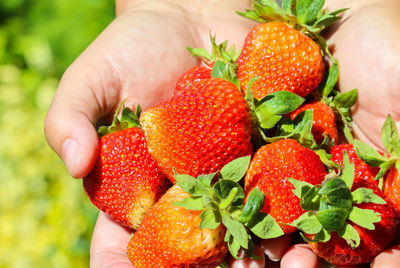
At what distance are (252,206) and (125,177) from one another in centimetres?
43

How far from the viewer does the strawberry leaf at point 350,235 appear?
136 centimetres

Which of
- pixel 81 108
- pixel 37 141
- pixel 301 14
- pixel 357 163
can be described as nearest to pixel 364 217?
pixel 357 163

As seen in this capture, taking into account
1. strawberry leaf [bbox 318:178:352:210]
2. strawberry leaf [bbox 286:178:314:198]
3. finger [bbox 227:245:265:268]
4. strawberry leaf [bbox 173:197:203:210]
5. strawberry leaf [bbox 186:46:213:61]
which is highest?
strawberry leaf [bbox 318:178:352:210]

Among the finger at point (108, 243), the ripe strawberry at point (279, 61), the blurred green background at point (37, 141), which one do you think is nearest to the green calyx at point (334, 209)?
the ripe strawberry at point (279, 61)

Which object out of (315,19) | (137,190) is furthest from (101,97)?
(315,19)

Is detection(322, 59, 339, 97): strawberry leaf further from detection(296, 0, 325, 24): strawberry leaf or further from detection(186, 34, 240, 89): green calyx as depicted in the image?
detection(186, 34, 240, 89): green calyx

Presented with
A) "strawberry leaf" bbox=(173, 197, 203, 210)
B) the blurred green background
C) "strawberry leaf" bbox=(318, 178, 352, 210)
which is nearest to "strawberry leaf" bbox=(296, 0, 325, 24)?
"strawberry leaf" bbox=(318, 178, 352, 210)

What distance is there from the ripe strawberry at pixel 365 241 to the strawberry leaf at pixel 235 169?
0.28 metres

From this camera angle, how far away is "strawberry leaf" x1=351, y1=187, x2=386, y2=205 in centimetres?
139

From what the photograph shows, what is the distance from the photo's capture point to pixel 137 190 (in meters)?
1.60

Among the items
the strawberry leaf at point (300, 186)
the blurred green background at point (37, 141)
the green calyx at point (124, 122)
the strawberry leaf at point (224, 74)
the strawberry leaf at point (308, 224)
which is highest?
the strawberry leaf at point (224, 74)

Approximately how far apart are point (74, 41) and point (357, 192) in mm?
2286

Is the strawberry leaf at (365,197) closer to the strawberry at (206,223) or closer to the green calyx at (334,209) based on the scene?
the green calyx at (334,209)

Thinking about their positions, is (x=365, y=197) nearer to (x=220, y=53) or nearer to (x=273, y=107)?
(x=273, y=107)
